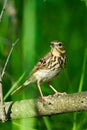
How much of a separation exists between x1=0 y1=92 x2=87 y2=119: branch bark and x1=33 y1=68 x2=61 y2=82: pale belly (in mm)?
551

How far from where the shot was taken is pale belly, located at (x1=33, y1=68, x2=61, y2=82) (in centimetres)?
390

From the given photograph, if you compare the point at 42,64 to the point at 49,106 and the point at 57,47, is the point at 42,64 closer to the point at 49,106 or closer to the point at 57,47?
the point at 57,47

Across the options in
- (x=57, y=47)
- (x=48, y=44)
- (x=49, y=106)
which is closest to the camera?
(x=49, y=106)

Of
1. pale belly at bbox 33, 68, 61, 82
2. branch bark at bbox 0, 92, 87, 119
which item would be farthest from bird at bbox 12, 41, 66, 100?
branch bark at bbox 0, 92, 87, 119

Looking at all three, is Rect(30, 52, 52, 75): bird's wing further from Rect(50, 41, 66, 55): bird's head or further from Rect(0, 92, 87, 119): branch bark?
Rect(0, 92, 87, 119): branch bark

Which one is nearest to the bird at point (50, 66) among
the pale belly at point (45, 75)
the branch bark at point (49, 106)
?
the pale belly at point (45, 75)

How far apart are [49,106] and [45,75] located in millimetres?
733

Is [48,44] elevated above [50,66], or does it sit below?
above

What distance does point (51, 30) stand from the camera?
17.3 ft

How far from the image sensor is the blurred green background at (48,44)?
3726mm

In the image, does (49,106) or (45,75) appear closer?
(49,106)

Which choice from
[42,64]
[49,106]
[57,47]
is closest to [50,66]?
[42,64]

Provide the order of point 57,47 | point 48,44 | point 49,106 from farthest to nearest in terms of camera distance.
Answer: point 48,44 < point 57,47 < point 49,106

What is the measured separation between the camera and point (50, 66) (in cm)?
400
